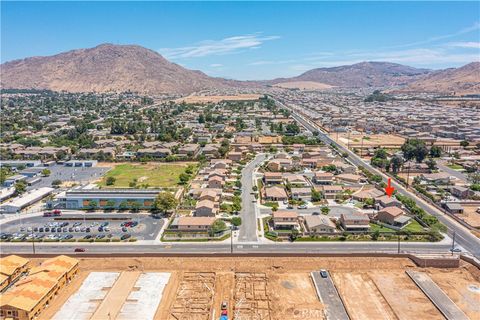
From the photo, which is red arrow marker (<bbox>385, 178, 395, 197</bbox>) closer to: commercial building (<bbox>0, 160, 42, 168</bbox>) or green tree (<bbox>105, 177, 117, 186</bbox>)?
green tree (<bbox>105, 177, 117, 186</bbox>)

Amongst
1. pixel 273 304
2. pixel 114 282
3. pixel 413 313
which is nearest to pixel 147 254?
pixel 114 282

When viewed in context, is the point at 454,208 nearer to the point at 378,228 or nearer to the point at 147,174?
the point at 378,228

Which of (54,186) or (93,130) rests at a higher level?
(93,130)

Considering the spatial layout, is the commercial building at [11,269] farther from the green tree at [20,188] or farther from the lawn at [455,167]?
the lawn at [455,167]

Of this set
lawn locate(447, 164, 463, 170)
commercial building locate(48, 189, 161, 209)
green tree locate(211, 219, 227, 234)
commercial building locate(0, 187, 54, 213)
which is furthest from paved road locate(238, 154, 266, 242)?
lawn locate(447, 164, 463, 170)

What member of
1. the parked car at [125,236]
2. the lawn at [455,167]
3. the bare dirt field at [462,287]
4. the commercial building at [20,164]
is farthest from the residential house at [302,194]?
the commercial building at [20,164]

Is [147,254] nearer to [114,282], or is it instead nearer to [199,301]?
[114,282]
